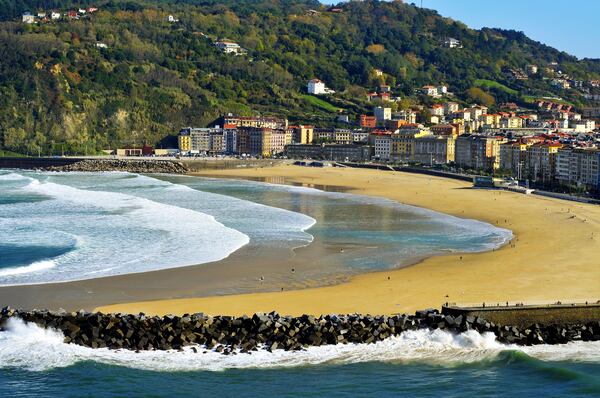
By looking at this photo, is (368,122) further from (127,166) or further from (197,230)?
(197,230)

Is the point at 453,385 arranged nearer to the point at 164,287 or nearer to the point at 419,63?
the point at 164,287

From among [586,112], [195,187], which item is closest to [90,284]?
[195,187]

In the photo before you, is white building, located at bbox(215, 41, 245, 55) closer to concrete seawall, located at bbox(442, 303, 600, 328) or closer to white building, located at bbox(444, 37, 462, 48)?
white building, located at bbox(444, 37, 462, 48)

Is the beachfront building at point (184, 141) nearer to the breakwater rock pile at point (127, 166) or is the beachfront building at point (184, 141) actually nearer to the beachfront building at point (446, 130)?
the breakwater rock pile at point (127, 166)

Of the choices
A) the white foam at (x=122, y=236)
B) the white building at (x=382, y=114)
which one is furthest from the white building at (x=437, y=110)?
the white foam at (x=122, y=236)

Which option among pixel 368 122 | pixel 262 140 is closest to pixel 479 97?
pixel 368 122

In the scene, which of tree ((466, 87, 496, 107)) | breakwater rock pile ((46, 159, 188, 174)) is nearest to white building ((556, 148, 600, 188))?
breakwater rock pile ((46, 159, 188, 174))
